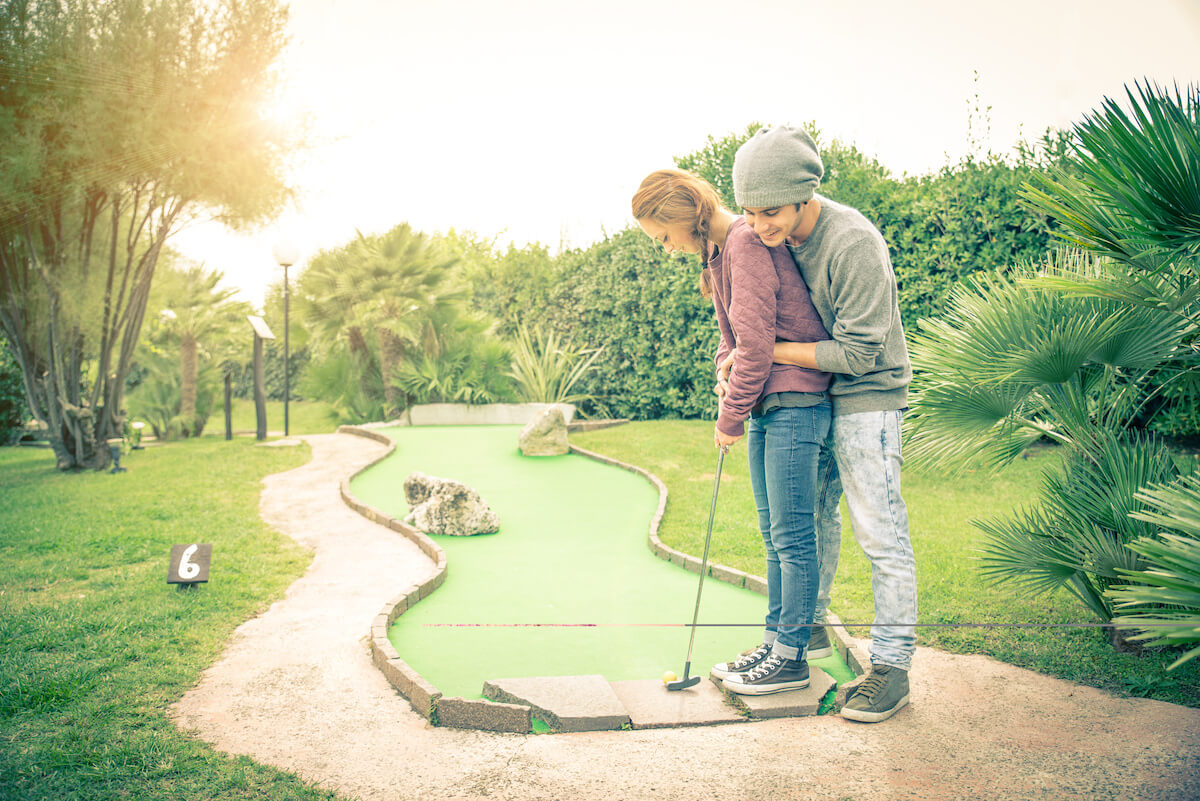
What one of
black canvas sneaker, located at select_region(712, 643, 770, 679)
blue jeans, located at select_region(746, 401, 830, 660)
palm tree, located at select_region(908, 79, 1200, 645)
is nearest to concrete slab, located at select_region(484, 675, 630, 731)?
black canvas sneaker, located at select_region(712, 643, 770, 679)

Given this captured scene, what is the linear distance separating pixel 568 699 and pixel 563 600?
4.91 feet

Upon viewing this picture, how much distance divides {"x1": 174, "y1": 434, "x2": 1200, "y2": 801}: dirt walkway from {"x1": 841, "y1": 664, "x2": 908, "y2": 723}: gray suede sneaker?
1.6 inches

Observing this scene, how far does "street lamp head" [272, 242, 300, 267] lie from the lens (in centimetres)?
1332

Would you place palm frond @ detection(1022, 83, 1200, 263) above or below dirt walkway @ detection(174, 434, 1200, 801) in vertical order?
above

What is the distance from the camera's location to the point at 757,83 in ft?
31.5

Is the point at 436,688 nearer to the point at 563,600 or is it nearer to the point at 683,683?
the point at 683,683

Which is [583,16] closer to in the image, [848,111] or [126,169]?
[848,111]

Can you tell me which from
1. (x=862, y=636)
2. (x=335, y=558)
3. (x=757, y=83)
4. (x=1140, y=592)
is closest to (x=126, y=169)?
(x=335, y=558)

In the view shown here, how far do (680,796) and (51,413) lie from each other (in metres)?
10.6

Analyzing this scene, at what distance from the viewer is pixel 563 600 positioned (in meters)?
4.26

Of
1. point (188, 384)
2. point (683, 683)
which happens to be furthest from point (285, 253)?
point (683, 683)

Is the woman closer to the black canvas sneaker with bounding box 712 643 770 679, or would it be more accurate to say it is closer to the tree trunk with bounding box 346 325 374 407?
the black canvas sneaker with bounding box 712 643 770 679

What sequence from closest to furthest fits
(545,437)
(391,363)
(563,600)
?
(563,600)
(545,437)
(391,363)

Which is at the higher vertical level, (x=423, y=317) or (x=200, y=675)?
(x=423, y=317)
